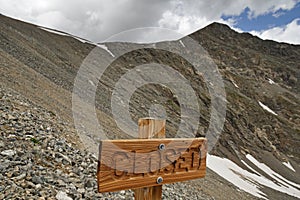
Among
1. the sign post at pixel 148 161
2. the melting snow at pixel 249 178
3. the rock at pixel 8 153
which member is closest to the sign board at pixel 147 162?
the sign post at pixel 148 161

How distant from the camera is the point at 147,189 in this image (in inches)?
152

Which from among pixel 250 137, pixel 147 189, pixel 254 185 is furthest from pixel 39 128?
pixel 250 137

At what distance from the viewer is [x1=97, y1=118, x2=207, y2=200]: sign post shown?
337 cm

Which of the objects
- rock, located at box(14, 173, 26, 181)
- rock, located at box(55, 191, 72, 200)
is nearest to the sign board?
rock, located at box(55, 191, 72, 200)

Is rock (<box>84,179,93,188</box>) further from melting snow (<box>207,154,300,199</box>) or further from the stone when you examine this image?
melting snow (<box>207,154,300,199</box>)

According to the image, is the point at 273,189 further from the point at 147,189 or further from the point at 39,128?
the point at 147,189

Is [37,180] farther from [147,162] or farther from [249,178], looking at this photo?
[249,178]

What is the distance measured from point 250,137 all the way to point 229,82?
28858mm

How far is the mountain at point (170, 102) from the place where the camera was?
12133 millimetres

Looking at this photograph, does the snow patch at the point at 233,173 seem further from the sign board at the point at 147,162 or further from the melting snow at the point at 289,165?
the sign board at the point at 147,162

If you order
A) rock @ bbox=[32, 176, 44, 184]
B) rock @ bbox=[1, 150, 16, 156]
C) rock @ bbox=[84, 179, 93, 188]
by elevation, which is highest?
rock @ bbox=[1, 150, 16, 156]

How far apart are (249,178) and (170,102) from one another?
17764 mm

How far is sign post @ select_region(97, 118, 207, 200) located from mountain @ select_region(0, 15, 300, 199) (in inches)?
32.1

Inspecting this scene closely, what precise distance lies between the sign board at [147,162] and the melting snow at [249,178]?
36.9m
